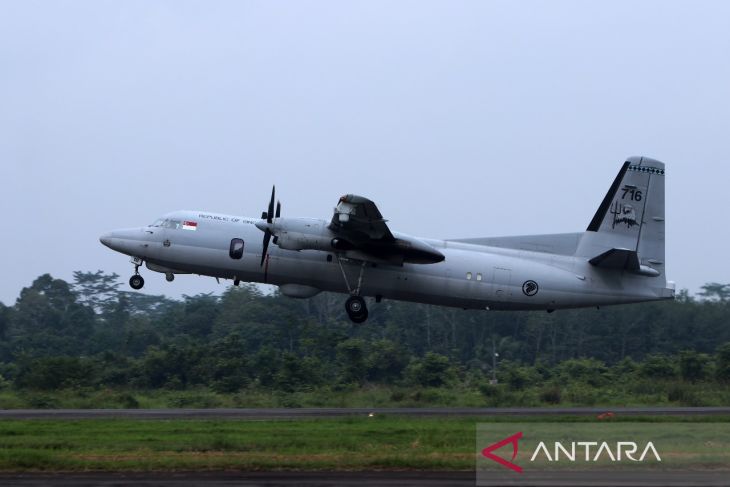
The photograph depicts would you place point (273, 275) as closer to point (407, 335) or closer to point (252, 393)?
point (252, 393)

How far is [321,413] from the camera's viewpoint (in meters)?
25.7

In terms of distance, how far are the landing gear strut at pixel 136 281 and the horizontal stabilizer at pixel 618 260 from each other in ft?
45.1

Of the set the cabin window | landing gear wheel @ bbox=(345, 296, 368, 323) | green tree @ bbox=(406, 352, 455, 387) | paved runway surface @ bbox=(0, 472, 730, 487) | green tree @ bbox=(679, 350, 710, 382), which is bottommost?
paved runway surface @ bbox=(0, 472, 730, 487)

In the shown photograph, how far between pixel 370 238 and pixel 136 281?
25.7 ft

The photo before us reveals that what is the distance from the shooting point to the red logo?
1690 cm

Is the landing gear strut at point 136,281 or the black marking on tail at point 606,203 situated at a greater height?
the black marking on tail at point 606,203

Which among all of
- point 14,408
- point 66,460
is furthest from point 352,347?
point 66,460

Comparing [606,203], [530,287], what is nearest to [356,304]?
[530,287]

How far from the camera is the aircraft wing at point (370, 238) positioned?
26484 mm

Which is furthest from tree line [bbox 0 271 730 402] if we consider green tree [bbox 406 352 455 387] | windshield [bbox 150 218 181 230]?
windshield [bbox 150 218 181 230]

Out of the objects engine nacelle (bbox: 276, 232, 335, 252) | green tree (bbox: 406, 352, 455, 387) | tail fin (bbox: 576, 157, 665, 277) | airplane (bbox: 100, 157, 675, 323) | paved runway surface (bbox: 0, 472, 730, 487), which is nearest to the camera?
paved runway surface (bbox: 0, 472, 730, 487)

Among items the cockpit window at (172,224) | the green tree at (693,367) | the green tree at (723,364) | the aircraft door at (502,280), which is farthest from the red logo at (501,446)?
the green tree at (693,367)

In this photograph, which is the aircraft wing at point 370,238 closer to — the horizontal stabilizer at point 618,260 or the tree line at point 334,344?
the horizontal stabilizer at point 618,260

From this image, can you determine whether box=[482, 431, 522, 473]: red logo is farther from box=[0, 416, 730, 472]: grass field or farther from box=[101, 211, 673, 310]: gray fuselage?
box=[101, 211, 673, 310]: gray fuselage
